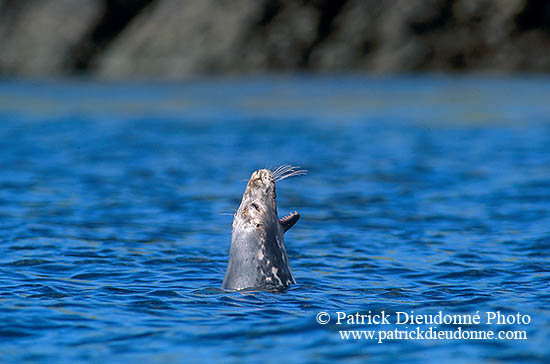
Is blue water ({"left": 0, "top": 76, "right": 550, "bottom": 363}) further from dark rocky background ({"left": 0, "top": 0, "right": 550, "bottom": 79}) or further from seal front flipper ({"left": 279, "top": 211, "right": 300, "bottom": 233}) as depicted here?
dark rocky background ({"left": 0, "top": 0, "right": 550, "bottom": 79})

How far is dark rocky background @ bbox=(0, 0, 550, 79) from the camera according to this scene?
92.1m

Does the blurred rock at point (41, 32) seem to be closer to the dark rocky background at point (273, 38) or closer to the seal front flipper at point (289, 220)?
the dark rocky background at point (273, 38)

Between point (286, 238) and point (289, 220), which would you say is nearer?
point (289, 220)

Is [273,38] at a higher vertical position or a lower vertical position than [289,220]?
higher

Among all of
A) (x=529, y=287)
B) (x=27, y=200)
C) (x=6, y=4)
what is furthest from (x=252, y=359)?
(x=6, y=4)

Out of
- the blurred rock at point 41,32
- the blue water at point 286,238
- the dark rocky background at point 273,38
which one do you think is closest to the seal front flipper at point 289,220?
the blue water at point 286,238

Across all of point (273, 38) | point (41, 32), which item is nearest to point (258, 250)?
point (273, 38)

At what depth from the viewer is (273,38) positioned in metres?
98.9

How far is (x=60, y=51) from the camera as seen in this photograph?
A: 355ft

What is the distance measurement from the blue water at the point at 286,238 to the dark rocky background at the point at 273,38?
55811mm

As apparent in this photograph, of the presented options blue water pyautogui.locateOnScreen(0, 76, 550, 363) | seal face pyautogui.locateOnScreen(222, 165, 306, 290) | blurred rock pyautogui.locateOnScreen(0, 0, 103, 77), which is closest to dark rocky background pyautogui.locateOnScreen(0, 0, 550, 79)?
blurred rock pyautogui.locateOnScreen(0, 0, 103, 77)

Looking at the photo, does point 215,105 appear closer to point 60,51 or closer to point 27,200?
point 27,200

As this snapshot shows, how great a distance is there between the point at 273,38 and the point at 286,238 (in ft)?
279

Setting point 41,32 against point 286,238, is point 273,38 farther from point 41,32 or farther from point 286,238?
point 286,238
